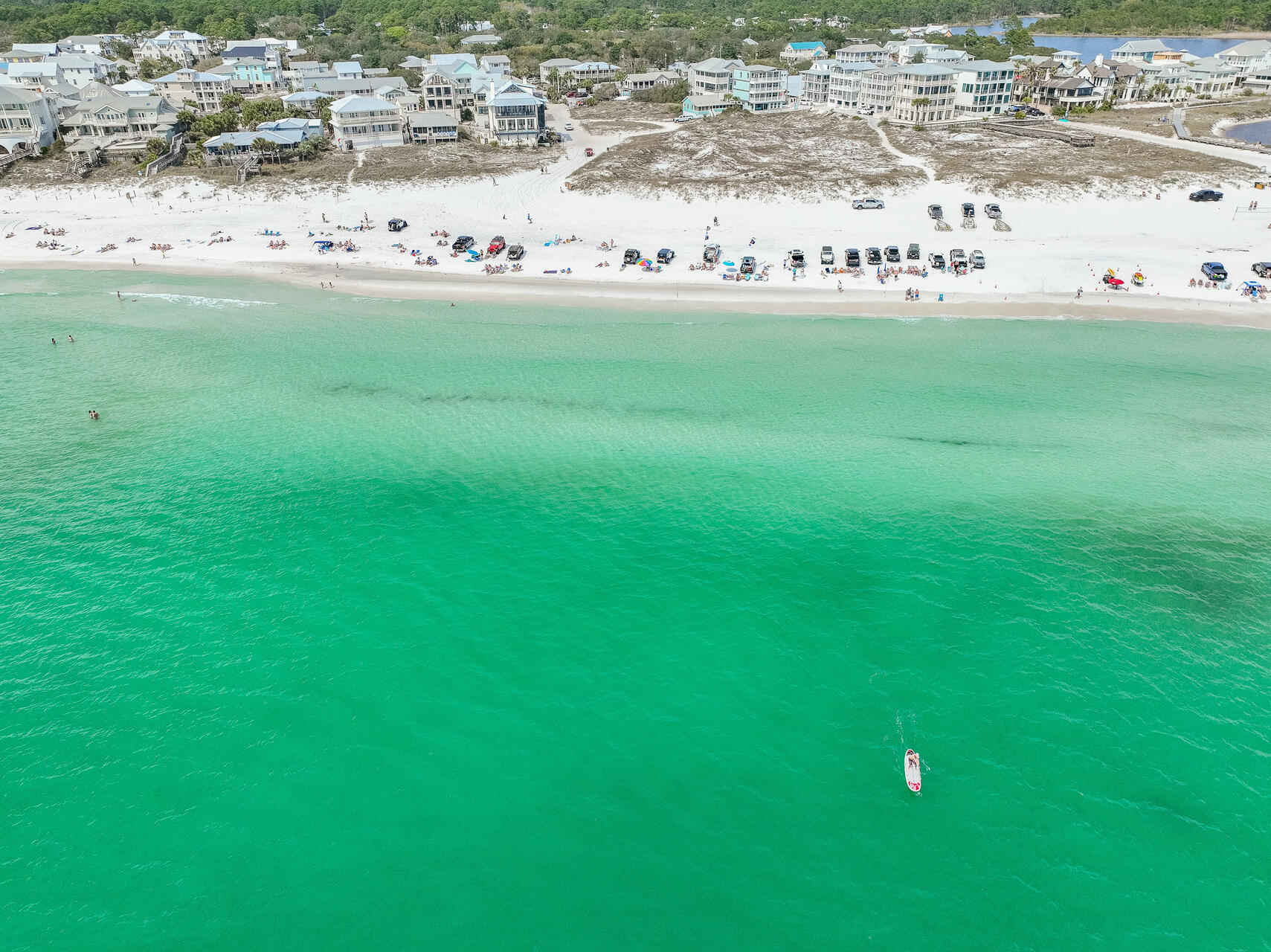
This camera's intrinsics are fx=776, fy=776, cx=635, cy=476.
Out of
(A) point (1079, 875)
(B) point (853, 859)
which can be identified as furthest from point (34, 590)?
(A) point (1079, 875)

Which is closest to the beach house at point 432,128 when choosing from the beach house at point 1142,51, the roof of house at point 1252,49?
the beach house at point 1142,51

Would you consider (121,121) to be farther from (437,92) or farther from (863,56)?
(863,56)

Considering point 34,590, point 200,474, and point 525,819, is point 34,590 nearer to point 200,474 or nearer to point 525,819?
point 200,474

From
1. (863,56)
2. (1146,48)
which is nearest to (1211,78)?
(1146,48)

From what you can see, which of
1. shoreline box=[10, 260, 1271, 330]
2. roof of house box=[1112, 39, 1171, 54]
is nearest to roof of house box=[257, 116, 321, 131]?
shoreline box=[10, 260, 1271, 330]

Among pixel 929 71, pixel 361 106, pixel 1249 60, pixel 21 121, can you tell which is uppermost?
pixel 1249 60

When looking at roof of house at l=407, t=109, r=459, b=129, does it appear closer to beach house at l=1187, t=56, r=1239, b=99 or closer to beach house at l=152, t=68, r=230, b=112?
beach house at l=152, t=68, r=230, b=112
